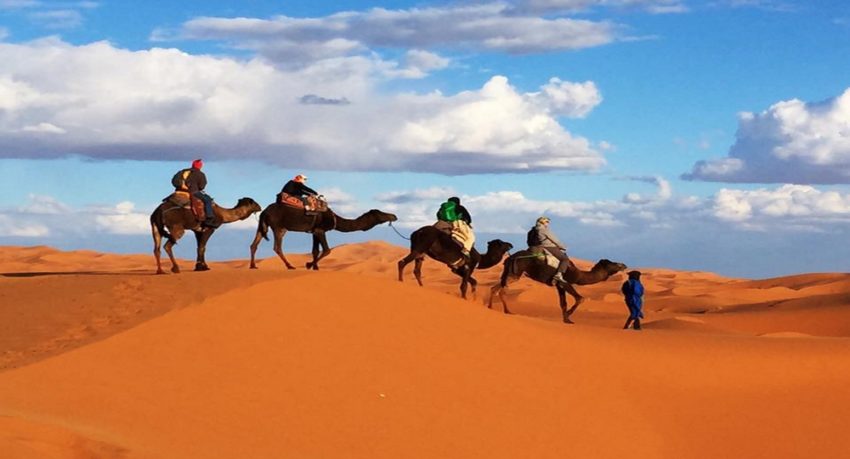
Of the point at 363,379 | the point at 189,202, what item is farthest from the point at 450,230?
the point at 363,379

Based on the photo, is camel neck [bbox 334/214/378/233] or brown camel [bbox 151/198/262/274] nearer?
brown camel [bbox 151/198/262/274]

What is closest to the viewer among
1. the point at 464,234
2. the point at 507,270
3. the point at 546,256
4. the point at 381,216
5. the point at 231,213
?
the point at 546,256

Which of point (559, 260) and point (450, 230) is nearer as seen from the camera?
point (559, 260)

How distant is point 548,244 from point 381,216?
4257 millimetres

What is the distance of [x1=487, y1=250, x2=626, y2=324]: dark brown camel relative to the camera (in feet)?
75.1

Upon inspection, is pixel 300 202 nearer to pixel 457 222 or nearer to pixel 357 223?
pixel 357 223

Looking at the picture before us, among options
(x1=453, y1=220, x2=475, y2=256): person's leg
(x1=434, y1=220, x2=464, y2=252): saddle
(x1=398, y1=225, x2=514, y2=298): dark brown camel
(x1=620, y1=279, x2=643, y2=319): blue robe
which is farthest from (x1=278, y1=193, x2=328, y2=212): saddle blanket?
(x1=620, y1=279, x2=643, y2=319): blue robe

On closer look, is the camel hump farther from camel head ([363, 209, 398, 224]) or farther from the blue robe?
the blue robe

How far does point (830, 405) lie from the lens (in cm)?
1630

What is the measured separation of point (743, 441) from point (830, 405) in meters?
2.13

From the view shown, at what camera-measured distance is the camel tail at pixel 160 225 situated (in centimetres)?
2242

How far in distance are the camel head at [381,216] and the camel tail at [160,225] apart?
4735 mm

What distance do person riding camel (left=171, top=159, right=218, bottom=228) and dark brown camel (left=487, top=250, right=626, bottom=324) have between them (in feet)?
19.9

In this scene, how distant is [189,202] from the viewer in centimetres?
2228
